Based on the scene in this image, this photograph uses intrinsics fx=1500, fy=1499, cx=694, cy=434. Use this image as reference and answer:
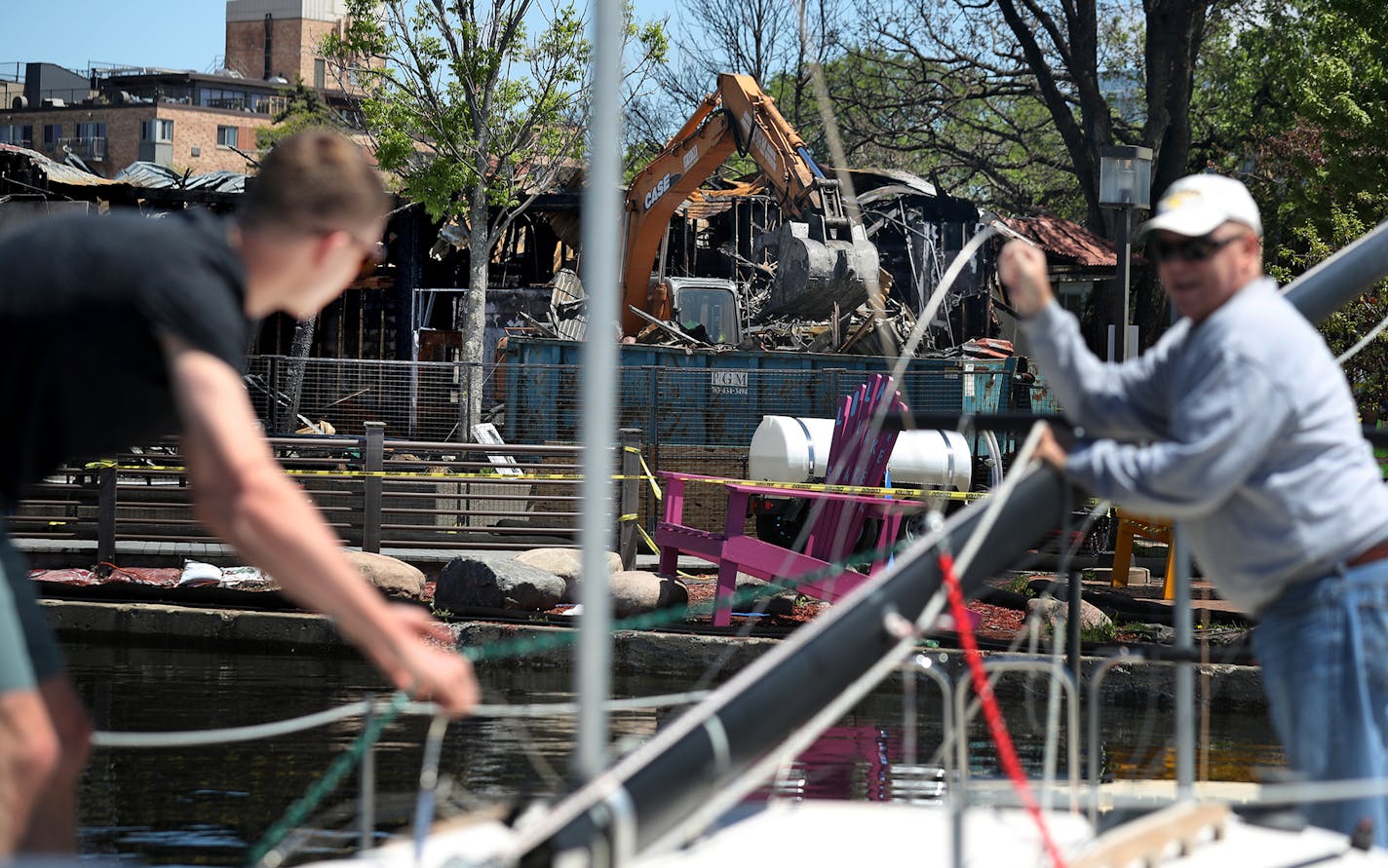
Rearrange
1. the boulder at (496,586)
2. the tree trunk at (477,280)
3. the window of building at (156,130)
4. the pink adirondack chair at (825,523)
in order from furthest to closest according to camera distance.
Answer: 1. the window of building at (156,130)
2. the tree trunk at (477,280)
3. the boulder at (496,586)
4. the pink adirondack chair at (825,523)

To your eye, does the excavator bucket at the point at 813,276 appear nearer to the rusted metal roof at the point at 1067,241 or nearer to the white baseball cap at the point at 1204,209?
the rusted metal roof at the point at 1067,241

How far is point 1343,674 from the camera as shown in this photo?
346cm

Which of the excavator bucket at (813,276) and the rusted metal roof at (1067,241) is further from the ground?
the rusted metal roof at (1067,241)

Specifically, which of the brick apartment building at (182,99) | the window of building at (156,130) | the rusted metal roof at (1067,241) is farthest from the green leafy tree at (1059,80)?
the window of building at (156,130)

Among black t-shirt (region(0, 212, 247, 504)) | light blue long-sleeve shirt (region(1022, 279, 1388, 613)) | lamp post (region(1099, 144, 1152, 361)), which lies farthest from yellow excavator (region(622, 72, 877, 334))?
black t-shirt (region(0, 212, 247, 504))

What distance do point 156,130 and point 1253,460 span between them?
87482 millimetres

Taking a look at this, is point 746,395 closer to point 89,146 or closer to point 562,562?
point 562,562

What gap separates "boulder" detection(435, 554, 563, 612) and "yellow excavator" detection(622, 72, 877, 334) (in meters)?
7.05

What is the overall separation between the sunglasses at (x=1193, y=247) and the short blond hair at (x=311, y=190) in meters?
1.86

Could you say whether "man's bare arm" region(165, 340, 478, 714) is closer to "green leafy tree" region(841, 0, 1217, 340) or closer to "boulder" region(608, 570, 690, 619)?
"boulder" region(608, 570, 690, 619)

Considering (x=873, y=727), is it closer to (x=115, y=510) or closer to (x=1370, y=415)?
(x=115, y=510)

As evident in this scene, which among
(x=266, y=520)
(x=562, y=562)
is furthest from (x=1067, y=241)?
(x=266, y=520)

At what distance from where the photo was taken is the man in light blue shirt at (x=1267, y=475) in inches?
128

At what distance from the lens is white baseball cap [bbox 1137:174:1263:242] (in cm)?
351
